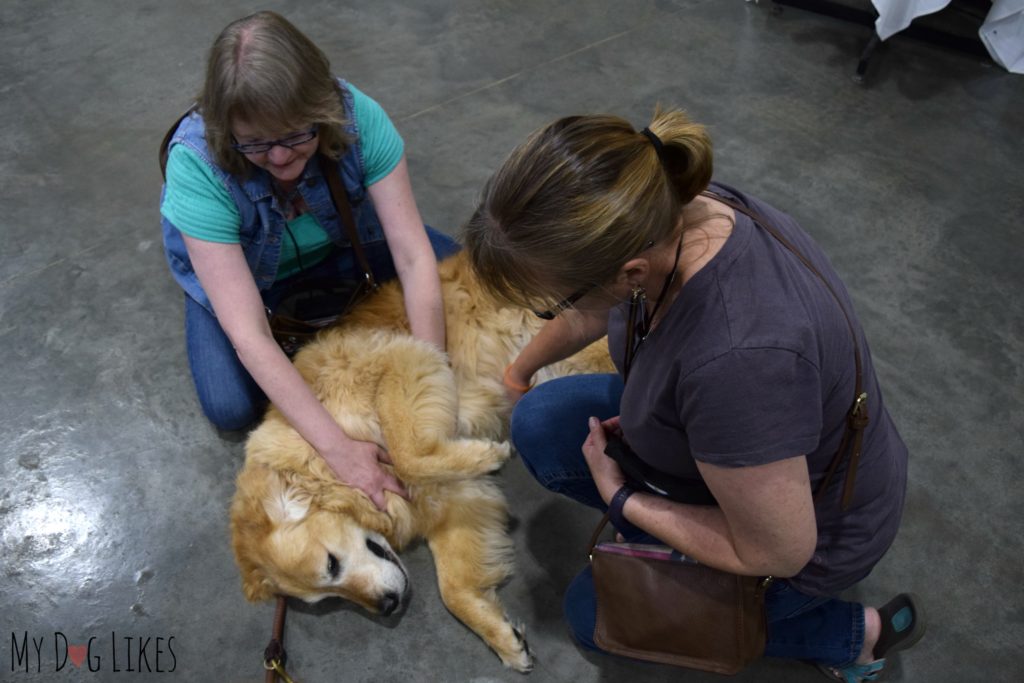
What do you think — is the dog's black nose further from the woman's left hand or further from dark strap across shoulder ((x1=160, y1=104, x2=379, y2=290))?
dark strap across shoulder ((x1=160, y1=104, x2=379, y2=290))

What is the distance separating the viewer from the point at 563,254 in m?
1.12

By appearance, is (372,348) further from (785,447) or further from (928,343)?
(928,343)

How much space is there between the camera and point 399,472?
2.34 meters

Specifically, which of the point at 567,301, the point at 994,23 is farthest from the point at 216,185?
the point at 994,23

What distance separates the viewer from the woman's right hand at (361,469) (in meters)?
2.25

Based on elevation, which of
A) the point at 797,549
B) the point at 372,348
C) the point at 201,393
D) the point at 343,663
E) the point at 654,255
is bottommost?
the point at 343,663

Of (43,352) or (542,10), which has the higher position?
(542,10)

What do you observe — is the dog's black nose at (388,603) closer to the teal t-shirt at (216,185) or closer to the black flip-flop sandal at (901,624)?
the teal t-shirt at (216,185)

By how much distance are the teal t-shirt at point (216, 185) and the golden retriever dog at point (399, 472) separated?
0.51m

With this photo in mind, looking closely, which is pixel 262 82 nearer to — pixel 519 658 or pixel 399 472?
pixel 399 472

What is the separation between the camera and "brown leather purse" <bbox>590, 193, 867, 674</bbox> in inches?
61.3

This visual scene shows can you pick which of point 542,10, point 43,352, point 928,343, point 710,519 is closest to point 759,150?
point 928,343

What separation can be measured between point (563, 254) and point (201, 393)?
79.9 inches

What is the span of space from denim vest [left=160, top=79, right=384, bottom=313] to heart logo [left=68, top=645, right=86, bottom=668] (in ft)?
3.98
